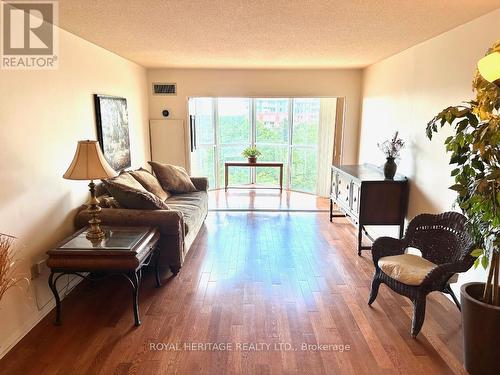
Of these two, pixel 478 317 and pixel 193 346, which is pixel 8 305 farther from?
pixel 478 317

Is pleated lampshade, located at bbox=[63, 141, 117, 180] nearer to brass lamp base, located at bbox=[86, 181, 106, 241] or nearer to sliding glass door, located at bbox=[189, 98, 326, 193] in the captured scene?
brass lamp base, located at bbox=[86, 181, 106, 241]

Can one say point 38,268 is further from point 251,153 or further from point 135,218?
point 251,153

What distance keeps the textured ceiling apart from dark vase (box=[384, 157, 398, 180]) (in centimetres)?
125

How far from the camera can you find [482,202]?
5.98ft

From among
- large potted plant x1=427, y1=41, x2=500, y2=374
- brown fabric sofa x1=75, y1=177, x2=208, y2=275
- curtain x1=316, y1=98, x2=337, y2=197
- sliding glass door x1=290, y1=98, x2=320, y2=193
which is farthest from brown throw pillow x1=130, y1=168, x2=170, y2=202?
sliding glass door x1=290, y1=98, x2=320, y2=193

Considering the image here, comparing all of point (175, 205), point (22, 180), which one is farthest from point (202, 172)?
point (22, 180)

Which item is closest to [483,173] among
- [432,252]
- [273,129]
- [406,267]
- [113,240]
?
[406,267]

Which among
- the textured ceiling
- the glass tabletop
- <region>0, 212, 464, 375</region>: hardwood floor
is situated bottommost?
<region>0, 212, 464, 375</region>: hardwood floor

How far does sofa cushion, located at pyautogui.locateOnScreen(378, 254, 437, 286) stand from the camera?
7.87ft

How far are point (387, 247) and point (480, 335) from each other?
937 millimetres

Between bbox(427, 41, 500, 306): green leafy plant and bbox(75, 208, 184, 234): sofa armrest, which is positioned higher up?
bbox(427, 41, 500, 306): green leafy plant

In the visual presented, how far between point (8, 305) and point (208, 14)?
2504mm

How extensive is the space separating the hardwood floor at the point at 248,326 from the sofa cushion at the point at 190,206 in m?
0.43

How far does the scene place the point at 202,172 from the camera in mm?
7266
